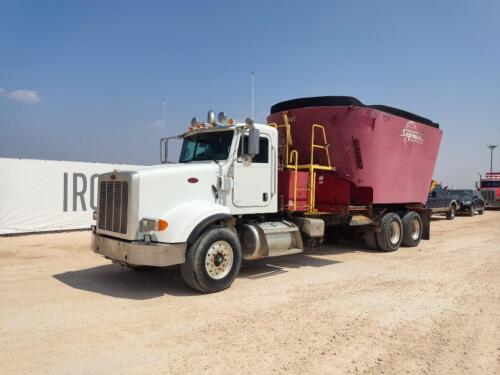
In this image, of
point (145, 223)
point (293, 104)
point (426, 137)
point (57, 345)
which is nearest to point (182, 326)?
point (57, 345)

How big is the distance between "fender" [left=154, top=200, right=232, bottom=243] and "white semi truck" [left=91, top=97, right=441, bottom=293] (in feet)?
0.05

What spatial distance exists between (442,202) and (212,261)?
18.7 metres

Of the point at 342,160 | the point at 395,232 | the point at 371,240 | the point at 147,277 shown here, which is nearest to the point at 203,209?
the point at 147,277

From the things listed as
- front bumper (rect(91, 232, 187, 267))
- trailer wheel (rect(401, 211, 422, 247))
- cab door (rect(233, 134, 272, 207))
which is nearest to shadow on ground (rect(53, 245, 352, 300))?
front bumper (rect(91, 232, 187, 267))

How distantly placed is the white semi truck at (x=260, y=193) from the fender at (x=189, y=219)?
2cm

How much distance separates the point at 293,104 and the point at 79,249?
6769 millimetres

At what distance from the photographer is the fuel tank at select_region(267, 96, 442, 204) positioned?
368 inches

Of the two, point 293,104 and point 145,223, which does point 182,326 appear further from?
point 293,104

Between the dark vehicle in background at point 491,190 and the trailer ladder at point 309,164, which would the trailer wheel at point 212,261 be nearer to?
the trailer ladder at point 309,164

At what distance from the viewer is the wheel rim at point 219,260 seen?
21.2ft

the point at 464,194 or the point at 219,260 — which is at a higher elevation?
the point at 464,194

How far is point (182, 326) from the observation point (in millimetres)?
4926

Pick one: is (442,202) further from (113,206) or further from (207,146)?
(113,206)

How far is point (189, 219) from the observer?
625 centimetres
